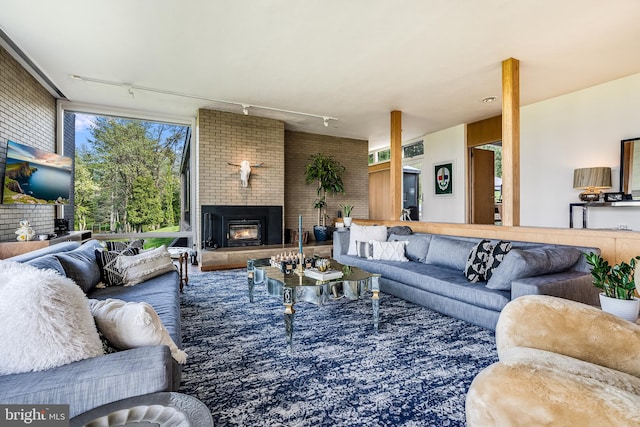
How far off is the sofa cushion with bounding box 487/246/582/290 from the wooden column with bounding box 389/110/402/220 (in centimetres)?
298

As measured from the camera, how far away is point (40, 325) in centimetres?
104

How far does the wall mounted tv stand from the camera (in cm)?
358

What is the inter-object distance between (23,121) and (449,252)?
5531 mm

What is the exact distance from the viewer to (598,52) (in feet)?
11.7

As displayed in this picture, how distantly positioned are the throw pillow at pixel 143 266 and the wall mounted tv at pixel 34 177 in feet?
6.39

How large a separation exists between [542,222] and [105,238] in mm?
7478

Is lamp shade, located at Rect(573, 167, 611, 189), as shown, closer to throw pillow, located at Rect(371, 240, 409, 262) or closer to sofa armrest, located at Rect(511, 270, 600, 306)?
sofa armrest, located at Rect(511, 270, 600, 306)

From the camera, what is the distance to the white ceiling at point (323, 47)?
2.80m

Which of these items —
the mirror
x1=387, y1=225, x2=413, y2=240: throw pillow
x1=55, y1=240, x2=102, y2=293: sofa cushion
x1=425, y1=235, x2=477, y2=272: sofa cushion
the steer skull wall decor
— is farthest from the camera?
the steer skull wall decor

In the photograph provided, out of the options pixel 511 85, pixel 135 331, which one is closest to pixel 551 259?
pixel 511 85

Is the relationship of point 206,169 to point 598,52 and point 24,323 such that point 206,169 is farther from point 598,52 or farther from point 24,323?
point 598,52

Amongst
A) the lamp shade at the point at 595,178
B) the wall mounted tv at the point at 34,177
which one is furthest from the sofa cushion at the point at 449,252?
the wall mounted tv at the point at 34,177

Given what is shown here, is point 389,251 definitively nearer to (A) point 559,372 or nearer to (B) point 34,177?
(A) point 559,372

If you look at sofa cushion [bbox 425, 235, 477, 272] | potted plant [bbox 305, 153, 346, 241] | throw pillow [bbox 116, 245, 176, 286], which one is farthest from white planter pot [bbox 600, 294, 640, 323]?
potted plant [bbox 305, 153, 346, 241]
